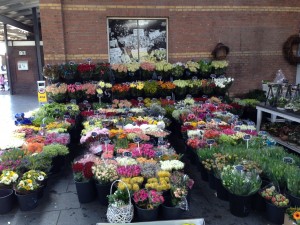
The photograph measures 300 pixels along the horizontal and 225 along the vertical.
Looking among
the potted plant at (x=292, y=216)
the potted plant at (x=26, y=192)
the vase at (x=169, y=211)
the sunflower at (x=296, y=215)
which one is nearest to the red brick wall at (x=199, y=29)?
the potted plant at (x=26, y=192)

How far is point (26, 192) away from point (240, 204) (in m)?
2.71

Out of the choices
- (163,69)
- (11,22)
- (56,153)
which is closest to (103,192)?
(56,153)

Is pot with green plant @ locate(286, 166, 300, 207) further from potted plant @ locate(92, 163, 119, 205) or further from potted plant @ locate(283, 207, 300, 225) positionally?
potted plant @ locate(92, 163, 119, 205)

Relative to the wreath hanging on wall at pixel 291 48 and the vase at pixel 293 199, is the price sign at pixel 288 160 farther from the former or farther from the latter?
the wreath hanging on wall at pixel 291 48

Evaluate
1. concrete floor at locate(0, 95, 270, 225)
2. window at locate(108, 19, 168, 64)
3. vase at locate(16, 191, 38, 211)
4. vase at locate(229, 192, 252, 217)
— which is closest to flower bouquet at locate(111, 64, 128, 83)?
window at locate(108, 19, 168, 64)

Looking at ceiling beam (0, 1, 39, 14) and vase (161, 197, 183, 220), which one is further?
ceiling beam (0, 1, 39, 14)

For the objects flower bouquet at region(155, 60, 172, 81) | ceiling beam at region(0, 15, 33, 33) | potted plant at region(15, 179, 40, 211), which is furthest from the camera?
ceiling beam at region(0, 15, 33, 33)

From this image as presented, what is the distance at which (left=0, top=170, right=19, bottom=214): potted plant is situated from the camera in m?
3.49

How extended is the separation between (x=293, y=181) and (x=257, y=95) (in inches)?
232

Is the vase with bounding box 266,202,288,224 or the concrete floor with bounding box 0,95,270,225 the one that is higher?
the vase with bounding box 266,202,288,224

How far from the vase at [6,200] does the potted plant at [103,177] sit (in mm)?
1134

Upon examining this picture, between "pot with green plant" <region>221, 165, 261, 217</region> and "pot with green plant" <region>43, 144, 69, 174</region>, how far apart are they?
259cm

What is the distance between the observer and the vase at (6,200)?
3.47 metres

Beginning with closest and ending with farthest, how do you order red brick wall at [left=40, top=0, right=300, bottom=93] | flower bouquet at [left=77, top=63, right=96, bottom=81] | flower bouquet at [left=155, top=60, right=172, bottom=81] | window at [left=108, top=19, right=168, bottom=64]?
flower bouquet at [left=77, top=63, right=96, bottom=81] → flower bouquet at [left=155, top=60, right=172, bottom=81] → red brick wall at [left=40, top=0, right=300, bottom=93] → window at [left=108, top=19, right=168, bottom=64]
